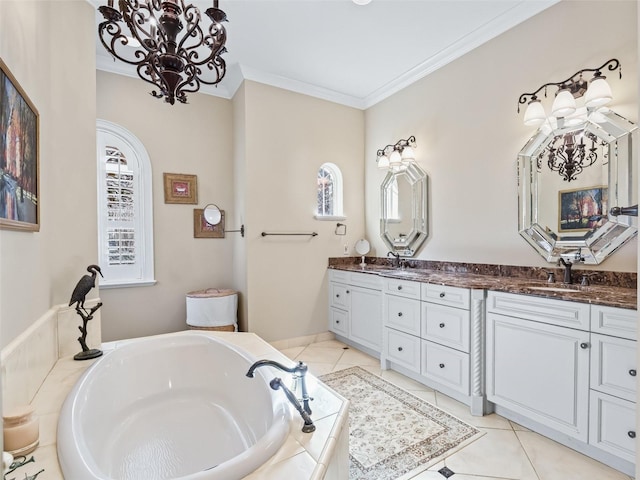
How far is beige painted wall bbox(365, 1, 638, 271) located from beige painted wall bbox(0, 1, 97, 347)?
2.87 metres

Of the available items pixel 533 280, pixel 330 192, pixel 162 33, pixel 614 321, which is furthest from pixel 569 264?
pixel 162 33

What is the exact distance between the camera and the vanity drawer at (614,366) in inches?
61.0

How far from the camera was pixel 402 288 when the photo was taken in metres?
2.75

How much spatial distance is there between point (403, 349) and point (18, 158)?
274 cm

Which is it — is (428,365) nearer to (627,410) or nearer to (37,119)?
(627,410)

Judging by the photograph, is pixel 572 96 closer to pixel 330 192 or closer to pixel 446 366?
pixel 446 366

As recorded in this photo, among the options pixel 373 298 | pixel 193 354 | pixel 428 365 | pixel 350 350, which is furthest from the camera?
pixel 350 350

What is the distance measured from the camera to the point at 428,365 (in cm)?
252

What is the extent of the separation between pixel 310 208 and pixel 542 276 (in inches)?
91.0

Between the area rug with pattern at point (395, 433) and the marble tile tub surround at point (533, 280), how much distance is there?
0.90 m

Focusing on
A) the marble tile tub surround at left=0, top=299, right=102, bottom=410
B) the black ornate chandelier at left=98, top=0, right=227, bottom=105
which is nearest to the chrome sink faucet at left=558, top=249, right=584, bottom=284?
the black ornate chandelier at left=98, top=0, right=227, bottom=105

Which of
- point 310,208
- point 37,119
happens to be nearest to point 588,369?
point 310,208

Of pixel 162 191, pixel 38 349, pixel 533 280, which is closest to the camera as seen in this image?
pixel 38 349

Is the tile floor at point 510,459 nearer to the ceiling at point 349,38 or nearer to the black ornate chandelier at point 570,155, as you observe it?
the black ornate chandelier at point 570,155
